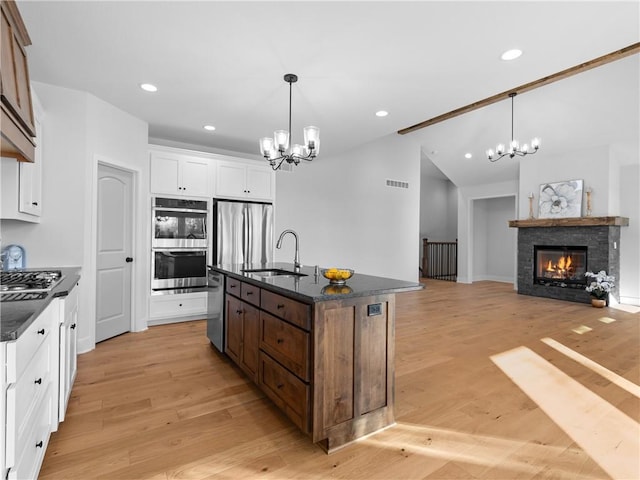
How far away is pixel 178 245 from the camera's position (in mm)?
4586

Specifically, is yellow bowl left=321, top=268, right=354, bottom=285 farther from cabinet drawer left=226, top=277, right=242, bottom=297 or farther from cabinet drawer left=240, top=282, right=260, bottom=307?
cabinet drawer left=226, top=277, right=242, bottom=297

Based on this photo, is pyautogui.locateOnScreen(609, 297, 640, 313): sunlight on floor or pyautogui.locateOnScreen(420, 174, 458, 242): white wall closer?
pyautogui.locateOnScreen(609, 297, 640, 313): sunlight on floor

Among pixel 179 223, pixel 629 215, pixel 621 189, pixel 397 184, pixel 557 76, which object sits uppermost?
pixel 557 76

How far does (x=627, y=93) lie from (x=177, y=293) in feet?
24.4

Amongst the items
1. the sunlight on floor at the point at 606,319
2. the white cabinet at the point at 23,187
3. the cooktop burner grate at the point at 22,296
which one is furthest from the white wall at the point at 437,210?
the cooktop burner grate at the point at 22,296

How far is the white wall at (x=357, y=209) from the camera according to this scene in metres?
6.41

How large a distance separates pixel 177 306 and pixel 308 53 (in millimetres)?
3596

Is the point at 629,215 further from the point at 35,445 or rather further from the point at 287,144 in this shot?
the point at 35,445

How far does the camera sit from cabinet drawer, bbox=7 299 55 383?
1.18 m

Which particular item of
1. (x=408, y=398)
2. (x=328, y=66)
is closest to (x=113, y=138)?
(x=328, y=66)

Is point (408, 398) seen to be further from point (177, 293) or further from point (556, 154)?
point (556, 154)

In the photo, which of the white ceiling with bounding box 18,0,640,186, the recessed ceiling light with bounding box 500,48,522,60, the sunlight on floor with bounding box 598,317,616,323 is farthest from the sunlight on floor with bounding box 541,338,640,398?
the recessed ceiling light with bounding box 500,48,522,60

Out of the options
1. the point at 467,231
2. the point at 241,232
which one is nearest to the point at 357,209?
the point at 241,232

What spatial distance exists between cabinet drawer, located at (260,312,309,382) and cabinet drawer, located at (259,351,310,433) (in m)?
0.05
